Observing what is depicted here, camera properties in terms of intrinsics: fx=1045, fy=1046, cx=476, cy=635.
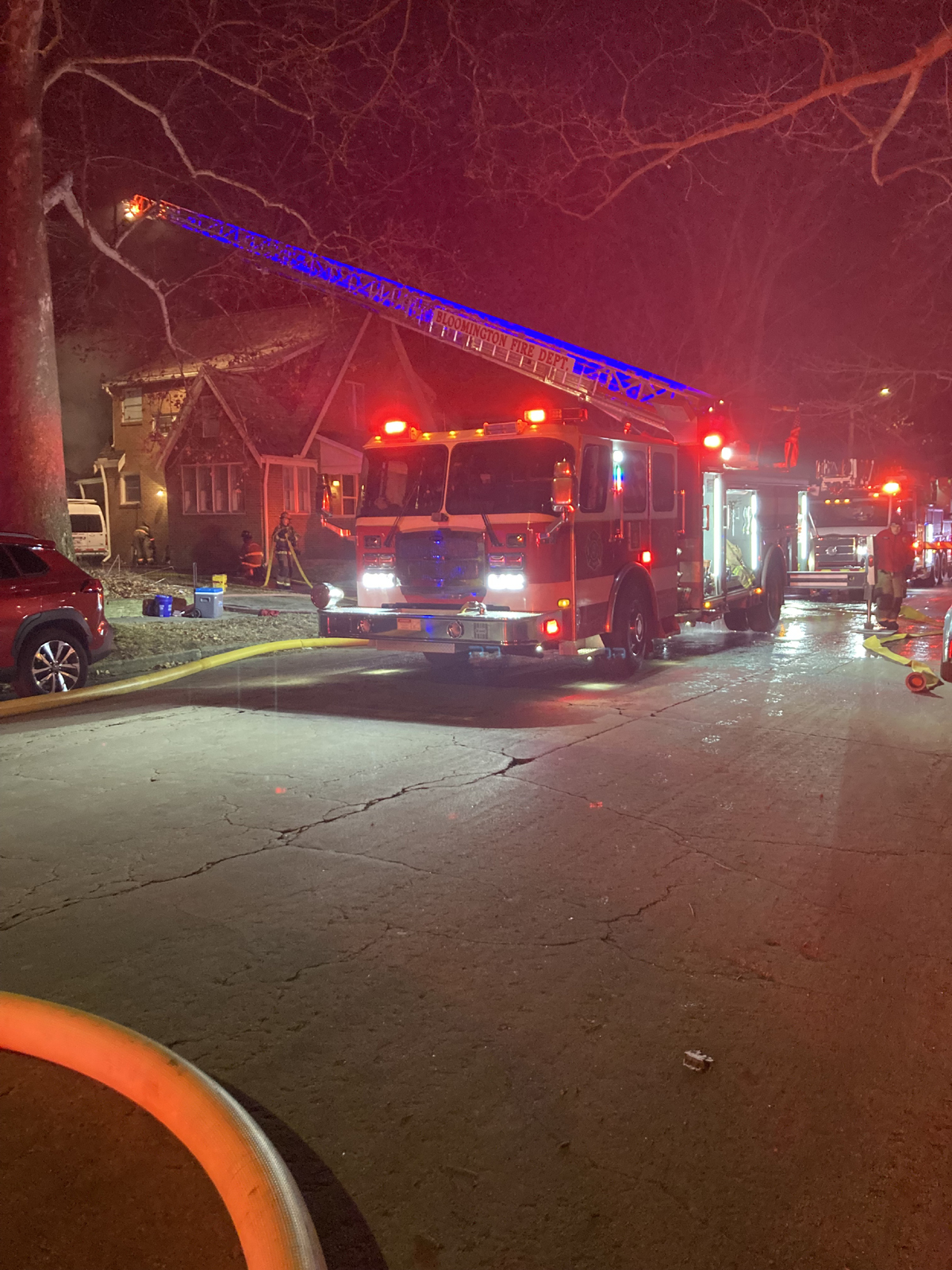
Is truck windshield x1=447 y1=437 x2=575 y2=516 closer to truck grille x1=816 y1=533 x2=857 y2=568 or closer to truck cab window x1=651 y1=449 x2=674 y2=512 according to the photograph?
truck cab window x1=651 y1=449 x2=674 y2=512

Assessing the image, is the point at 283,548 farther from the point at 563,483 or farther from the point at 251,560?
the point at 563,483

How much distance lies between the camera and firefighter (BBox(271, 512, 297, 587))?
81.9 ft

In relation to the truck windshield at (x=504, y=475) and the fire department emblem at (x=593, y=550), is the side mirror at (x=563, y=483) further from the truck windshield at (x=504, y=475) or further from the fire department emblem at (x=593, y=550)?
the fire department emblem at (x=593, y=550)

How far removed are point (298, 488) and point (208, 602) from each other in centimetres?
1408

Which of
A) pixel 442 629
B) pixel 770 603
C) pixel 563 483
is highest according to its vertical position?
pixel 563 483

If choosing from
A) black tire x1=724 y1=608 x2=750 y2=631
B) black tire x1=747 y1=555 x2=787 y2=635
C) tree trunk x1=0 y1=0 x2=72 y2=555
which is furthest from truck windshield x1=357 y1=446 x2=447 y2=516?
black tire x1=747 y1=555 x2=787 y2=635

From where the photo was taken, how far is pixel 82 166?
54.5ft

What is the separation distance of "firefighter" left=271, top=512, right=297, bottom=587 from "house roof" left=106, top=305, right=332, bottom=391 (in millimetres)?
5145

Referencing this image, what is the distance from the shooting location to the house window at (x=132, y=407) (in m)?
32.7

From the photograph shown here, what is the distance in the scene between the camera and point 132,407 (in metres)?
33.0

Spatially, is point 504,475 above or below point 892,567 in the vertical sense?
above

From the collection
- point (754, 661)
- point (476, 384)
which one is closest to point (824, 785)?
point (754, 661)

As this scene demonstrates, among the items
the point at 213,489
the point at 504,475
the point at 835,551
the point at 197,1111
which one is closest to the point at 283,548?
the point at 213,489

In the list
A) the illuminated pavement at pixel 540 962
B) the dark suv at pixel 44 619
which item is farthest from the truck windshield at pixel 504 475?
the dark suv at pixel 44 619
